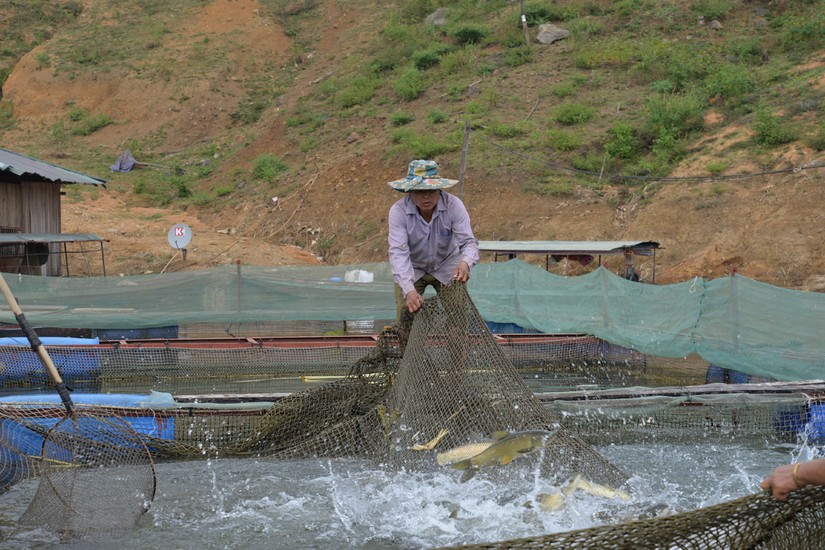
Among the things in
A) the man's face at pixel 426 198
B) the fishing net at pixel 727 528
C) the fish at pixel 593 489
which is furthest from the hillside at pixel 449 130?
the fishing net at pixel 727 528

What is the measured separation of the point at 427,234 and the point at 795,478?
375cm

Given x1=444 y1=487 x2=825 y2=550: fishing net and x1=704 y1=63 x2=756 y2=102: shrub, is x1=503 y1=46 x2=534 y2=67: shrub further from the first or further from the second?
x1=444 y1=487 x2=825 y2=550: fishing net

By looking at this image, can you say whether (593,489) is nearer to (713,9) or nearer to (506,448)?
(506,448)

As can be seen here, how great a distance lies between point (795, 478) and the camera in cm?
328

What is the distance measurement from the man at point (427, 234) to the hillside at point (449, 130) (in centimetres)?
1414

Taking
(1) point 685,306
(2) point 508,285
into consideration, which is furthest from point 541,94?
(1) point 685,306

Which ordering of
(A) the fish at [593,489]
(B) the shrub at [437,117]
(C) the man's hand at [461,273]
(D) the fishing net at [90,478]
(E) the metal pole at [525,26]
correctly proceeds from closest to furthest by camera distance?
(A) the fish at [593,489] < (D) the fishing net at [90,478] < (C) the man's hand at [461,273] < (B) the shrub at [437,117] < (E) the metal pole at [525,26]

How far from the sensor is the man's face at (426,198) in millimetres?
6492

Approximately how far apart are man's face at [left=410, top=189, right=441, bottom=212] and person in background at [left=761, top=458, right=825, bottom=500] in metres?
3.65

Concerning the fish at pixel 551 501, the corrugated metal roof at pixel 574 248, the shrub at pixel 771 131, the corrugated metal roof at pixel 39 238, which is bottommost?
the fish at pixel 551 501

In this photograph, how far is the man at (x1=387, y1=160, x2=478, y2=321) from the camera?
21.0ft

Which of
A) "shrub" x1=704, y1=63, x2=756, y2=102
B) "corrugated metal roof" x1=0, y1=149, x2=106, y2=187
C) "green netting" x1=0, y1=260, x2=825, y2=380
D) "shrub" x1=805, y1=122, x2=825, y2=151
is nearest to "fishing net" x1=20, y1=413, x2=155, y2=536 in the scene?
"green netting" x1=0, y1=260, x2=825, y2=380

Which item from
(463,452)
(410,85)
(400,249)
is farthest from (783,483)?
(410,85)

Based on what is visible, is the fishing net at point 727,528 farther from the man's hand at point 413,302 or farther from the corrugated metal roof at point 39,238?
the corrugated metal roof at point 39,238
